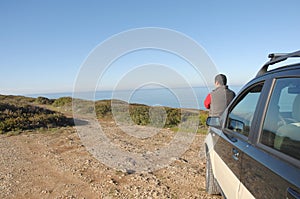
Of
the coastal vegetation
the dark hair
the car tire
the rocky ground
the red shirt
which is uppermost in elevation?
the dark hair

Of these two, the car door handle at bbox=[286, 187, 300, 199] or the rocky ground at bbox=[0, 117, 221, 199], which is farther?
the rocky ground at bbox=[0, 117, 221, 199]

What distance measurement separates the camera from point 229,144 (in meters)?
2.56

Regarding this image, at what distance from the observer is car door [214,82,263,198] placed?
219 centimetres

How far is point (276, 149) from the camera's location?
167cm

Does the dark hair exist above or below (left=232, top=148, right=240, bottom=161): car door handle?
above

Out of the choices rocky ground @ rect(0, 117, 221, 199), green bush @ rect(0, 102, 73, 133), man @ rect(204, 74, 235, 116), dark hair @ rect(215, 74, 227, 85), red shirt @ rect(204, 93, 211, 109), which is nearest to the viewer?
rocky ground @ rect(0, 117, 221, 199)

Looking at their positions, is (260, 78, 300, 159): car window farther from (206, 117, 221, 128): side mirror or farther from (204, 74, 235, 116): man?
(204, 74, 235, 116): man

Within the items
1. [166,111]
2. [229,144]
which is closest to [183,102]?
[166,111]

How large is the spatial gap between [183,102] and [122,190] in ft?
16.8

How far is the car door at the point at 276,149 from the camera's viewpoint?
1394mm

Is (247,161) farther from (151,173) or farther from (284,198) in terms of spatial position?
(151,173)

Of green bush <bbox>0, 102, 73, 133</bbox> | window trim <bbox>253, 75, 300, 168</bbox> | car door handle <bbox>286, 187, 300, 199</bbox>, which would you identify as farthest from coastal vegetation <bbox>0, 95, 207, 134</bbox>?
car door handle <bbox>286, 187, 300, 199</bbox>

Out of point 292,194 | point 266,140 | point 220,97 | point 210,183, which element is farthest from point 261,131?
point 220,97

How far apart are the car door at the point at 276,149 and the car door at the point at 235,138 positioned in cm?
15
